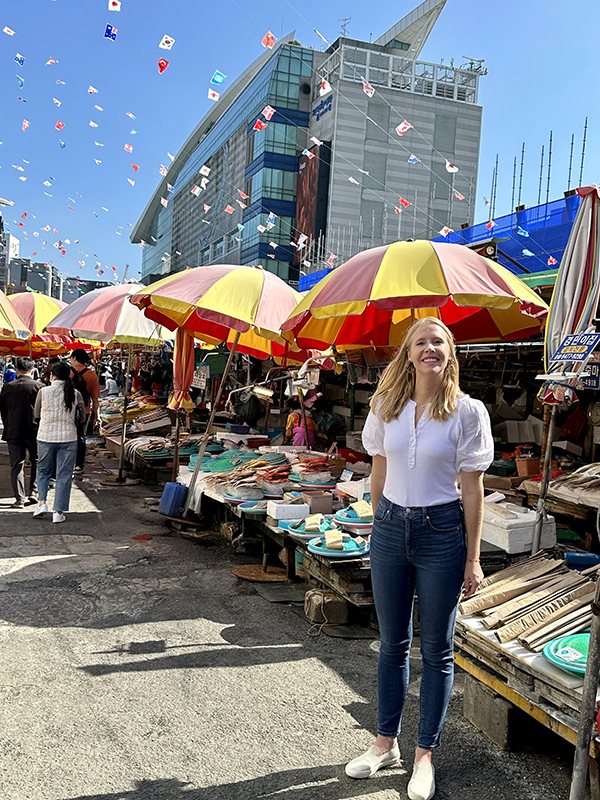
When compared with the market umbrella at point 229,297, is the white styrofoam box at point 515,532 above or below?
below

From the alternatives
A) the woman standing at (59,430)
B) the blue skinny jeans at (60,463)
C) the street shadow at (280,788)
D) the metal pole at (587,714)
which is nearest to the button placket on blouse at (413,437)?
the metal pole at (587,714)

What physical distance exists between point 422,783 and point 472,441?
4.96ft

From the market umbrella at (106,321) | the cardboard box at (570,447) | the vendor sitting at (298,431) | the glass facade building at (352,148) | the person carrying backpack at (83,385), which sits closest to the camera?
the cardboard box at (570,447)

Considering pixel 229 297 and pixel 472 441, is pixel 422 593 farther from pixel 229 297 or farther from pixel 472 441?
pixel 229 297

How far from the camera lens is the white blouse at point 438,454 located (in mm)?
2652

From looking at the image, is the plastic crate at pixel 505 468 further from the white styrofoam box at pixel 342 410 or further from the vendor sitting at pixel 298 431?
the white styrofoam box at pixel 342 410

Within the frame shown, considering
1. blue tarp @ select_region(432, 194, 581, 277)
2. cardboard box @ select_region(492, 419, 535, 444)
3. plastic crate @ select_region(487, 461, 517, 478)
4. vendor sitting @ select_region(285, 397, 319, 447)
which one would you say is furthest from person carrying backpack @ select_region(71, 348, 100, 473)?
blue tarp @ select_region(432, 194, 581, 277)

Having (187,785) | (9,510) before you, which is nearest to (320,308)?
(187,785)

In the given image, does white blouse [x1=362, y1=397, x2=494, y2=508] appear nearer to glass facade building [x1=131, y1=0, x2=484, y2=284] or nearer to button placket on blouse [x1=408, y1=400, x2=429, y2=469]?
button placket on blouse [x1=408, y1=400, x2=429, y2=469]

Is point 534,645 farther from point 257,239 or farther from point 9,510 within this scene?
point 257,239

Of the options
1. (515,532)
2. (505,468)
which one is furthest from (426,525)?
(505,468)

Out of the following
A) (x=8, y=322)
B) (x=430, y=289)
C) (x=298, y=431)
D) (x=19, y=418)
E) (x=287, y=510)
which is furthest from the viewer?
(x=298, y=431)

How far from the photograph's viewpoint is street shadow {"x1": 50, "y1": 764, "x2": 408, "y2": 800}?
8.87ft

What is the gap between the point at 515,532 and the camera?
469 cm
